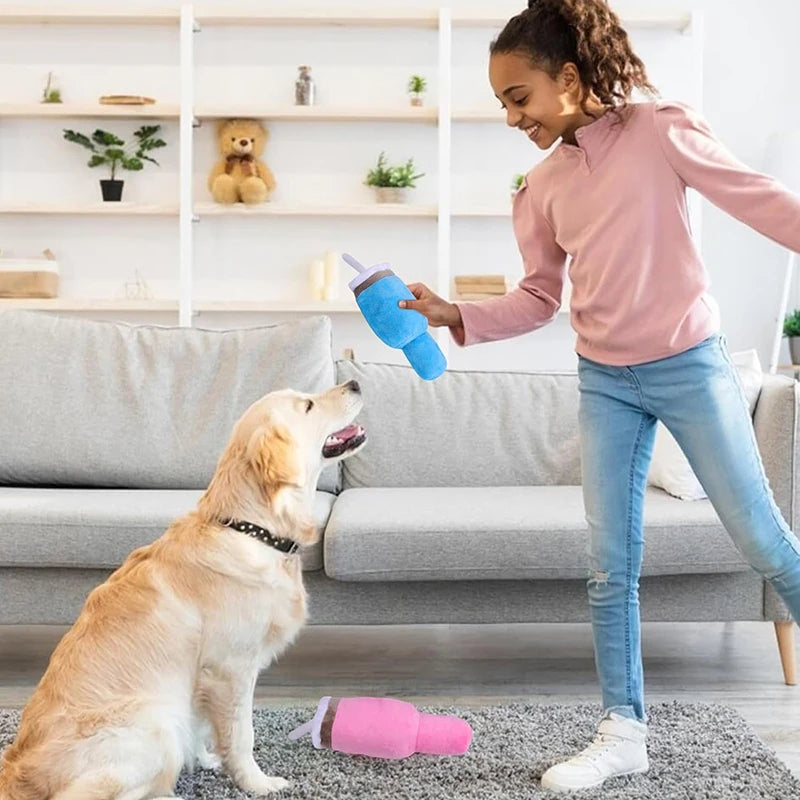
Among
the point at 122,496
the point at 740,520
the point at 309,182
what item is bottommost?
the point at 122,496

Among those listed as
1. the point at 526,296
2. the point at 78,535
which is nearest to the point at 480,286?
the point at 78,535

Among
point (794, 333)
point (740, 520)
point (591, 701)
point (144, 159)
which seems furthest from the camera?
point (144, 159)

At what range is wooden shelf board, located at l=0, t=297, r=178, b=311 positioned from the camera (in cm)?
514

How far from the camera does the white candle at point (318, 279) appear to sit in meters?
5.31

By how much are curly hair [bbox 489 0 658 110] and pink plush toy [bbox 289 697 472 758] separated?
128 centimetres

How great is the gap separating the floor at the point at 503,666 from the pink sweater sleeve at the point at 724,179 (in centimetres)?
119

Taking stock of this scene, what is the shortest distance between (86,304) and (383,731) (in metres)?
3.38

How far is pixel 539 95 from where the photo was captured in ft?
6.34

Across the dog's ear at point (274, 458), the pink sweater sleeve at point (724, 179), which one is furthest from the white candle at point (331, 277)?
the pink sweater sleeve at point (724, 179)

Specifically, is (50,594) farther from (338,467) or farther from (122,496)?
(338,467)

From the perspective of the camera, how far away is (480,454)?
3.37 metres

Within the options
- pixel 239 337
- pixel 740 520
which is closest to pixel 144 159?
pixel 239 337

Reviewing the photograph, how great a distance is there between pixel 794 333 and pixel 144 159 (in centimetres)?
321

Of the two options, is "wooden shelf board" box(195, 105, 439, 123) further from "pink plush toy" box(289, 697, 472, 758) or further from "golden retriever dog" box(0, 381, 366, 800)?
"pink plush toy" box(289, 697, 472, 758)
